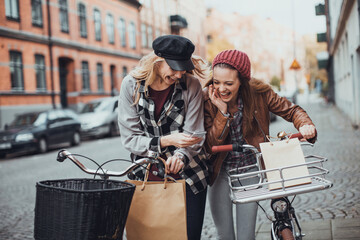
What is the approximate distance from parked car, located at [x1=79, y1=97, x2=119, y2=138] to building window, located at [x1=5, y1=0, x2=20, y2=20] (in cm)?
626

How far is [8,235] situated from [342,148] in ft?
26.5

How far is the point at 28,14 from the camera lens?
2430 centimetres

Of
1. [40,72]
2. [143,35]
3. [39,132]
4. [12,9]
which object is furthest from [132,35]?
[39,132]

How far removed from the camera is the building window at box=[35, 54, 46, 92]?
82.9ft

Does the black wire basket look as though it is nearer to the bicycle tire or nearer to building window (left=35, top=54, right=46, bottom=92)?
the bicycle tire

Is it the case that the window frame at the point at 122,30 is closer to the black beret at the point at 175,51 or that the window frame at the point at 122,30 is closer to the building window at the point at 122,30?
the building window at the point at 122,30

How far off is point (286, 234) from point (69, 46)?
88.3 feet

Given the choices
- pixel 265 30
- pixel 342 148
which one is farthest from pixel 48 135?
pixel 265 30

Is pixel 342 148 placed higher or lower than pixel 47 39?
lower

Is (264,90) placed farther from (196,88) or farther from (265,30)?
(265,30)

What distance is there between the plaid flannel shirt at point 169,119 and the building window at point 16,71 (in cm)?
2128

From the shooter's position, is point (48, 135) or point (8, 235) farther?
point (48, 135)

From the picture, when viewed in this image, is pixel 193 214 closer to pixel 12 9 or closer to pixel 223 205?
pixel 223 205

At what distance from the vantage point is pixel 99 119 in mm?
19438
